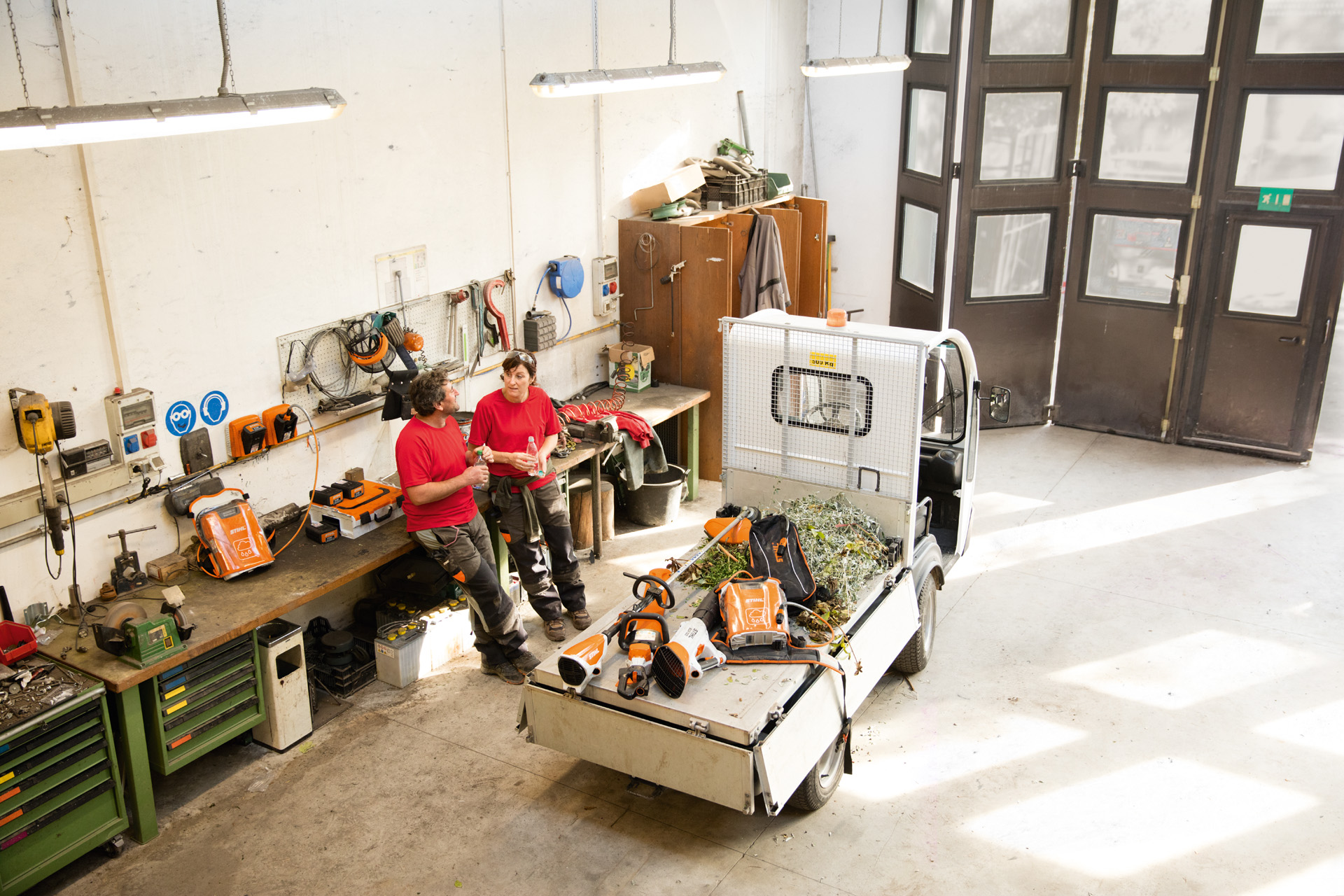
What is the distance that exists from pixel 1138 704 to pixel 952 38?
5.61 metres

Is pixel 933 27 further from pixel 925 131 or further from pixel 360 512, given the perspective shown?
pixel 360 512

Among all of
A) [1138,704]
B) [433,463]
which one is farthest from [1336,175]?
[433,463]

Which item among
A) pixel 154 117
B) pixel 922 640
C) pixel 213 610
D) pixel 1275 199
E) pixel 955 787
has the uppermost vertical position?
pixel 154 117

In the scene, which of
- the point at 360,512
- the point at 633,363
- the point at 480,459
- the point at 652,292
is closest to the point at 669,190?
the point at 652,292

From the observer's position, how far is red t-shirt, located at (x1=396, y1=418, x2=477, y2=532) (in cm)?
524

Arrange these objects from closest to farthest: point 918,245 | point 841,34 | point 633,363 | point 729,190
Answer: point 633,363 → point 729,190 → point 918,245 → point 841,34

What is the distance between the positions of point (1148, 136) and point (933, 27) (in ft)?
6.56

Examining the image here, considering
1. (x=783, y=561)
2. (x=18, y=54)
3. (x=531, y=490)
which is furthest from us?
(x=531, y=490)

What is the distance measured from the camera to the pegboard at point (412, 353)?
221 inches

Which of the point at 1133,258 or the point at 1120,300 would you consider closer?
the point at 1133,258

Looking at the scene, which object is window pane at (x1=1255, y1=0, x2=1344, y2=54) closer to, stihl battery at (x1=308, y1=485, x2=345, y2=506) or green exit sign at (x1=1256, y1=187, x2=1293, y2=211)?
green exit sign at (x1=1256, y1=187, x2=1293, y2=211)

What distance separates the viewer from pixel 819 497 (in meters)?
5.64

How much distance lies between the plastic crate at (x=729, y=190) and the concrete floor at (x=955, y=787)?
338 centimetres

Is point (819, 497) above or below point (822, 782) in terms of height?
above
